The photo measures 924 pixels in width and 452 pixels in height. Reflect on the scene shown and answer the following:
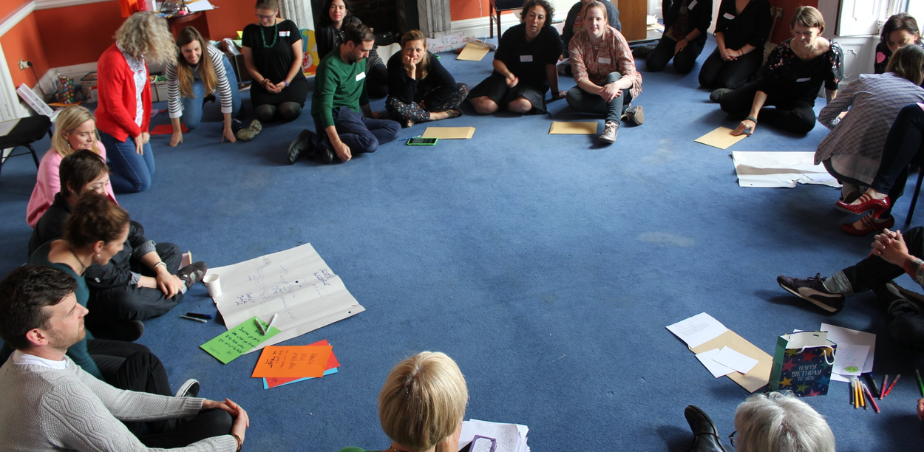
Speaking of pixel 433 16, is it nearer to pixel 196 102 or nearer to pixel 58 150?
pixel 196 102

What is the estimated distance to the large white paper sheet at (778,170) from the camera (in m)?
4.04

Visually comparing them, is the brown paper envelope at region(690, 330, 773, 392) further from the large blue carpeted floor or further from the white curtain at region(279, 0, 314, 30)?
the white curtain at region(279, 0, 314, 30)

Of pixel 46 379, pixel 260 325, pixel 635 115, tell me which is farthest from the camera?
pixel 635 115

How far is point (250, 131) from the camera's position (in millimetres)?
5277

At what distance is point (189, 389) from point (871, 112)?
368cm

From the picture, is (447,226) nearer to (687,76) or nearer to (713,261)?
(713,261)

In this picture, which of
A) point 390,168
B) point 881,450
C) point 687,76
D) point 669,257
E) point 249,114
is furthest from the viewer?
point 687,76

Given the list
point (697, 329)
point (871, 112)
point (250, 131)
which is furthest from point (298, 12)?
point (697, 329)

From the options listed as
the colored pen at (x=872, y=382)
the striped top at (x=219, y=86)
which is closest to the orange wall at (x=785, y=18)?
the colored pen at (x=872, y=382)

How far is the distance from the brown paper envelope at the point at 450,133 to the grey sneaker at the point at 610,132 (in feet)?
3.42

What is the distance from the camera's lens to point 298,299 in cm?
310

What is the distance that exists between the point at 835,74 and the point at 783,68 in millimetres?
340

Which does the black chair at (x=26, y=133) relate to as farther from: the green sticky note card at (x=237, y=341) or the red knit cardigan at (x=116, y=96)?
the green sticky note card at (x=237, y=341)

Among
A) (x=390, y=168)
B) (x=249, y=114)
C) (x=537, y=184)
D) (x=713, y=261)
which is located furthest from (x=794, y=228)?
(x=249, y=114)
